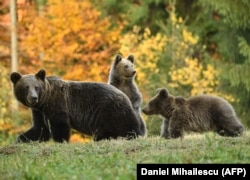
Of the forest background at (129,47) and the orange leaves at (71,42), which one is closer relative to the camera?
the forest background at (129,47)

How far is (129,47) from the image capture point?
2630 centimetres

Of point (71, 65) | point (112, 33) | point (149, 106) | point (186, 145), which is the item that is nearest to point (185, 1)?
point (112, 33)

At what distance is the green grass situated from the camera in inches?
325

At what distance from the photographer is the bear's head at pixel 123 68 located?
45.5 feet

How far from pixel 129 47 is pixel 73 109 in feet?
47.9

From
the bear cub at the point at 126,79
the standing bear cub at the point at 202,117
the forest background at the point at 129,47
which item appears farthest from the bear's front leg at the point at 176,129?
the forest background at the point at 129,47

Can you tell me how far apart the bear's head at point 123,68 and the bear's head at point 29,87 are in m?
2.37

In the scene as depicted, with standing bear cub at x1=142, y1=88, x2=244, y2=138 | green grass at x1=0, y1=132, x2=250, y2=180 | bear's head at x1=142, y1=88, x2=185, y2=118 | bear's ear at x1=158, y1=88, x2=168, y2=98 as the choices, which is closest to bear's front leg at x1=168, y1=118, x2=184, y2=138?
standing bear cub at x1=142, y1=88, x2=244, y2=138

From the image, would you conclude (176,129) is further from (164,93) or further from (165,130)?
(164,93)

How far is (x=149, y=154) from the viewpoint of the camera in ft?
29.5

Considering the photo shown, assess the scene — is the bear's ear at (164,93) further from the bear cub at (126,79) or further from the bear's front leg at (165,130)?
the bear cub at (126,79)

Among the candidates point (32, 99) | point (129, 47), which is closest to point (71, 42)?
point (129, 47)

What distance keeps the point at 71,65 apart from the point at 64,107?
15.9 m

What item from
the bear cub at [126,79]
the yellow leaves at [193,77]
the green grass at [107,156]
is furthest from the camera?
the yellow leaves at [193,77]
